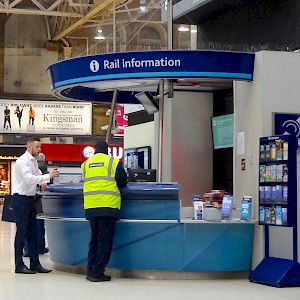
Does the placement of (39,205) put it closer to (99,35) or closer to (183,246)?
(183,246)

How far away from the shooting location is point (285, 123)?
837cm

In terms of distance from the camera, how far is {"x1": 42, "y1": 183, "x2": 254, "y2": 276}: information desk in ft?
26.6

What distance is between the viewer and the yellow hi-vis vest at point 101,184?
7.90 m

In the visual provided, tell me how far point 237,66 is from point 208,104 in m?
2.13

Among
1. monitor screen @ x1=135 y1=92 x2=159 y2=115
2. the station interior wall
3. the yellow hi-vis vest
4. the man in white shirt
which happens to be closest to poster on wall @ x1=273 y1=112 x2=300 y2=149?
the station interior wall

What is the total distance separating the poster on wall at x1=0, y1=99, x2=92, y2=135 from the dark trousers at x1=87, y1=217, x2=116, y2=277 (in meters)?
13.3

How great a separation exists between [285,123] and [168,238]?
174 cm

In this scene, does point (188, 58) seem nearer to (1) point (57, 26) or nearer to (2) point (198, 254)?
(2) point (198, 254)

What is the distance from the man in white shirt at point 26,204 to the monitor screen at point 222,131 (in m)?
2.36

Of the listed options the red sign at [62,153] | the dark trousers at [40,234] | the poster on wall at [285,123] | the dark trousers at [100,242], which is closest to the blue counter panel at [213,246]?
the dark trousers at [100,242]

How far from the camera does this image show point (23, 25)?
92.4 ft

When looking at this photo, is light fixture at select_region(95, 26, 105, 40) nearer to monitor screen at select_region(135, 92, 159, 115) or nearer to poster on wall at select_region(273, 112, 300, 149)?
monitor screen at select_region(135, 92, 159, 115)

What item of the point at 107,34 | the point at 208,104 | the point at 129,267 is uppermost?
the point at 107,34

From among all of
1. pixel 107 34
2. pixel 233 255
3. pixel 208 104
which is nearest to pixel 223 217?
pixel 233 255
